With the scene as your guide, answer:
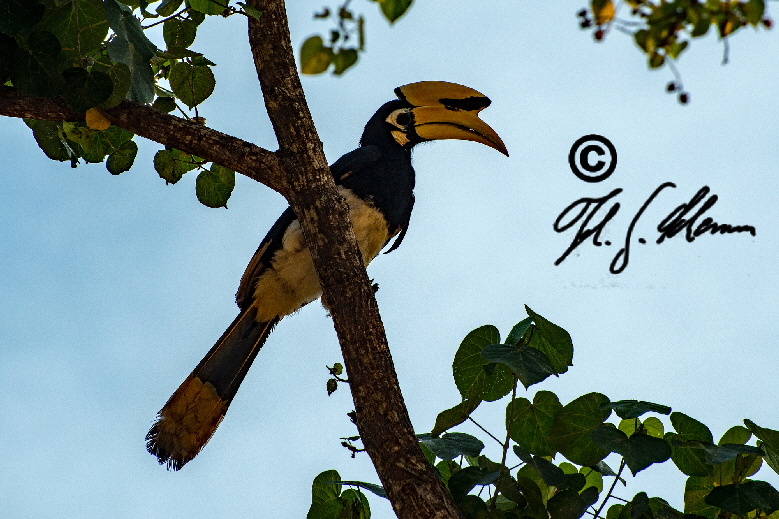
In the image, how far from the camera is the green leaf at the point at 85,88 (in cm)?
224

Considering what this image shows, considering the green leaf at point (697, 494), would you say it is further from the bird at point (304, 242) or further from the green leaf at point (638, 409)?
the bird at point (304, 242)

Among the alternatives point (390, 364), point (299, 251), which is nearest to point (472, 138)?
point (299, 251)

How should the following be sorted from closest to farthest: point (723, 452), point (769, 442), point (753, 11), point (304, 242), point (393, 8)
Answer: point (753, 11) → point (393, 8) → point (723, 452) → point (769, 442) → point (304, 242)

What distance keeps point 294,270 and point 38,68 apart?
1367mm

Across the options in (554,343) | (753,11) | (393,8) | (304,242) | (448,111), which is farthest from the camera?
(448,111)

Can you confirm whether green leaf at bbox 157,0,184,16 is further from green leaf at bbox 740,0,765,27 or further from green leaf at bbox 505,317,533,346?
green leaf at bbox 740,0,765,27

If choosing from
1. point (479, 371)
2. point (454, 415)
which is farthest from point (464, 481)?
point (479, 371)

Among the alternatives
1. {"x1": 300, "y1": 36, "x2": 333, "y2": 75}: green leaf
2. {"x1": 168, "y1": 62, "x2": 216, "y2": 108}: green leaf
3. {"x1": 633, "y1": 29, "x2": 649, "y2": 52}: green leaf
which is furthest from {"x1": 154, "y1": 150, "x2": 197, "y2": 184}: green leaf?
{"x1": 633, "y1": 29, "x2": 649, "y2": 52}: green leaf

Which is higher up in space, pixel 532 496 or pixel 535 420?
pixel 535 420

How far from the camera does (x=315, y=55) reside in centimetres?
105

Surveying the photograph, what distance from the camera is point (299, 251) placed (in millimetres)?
3285

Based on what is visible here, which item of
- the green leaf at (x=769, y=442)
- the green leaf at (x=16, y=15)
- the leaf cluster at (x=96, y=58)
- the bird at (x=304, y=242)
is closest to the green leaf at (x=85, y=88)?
the leaf cluster at (x=96, y=58)

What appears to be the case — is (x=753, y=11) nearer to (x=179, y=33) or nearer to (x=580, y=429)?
(x=580, y=429)

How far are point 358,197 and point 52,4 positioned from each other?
4.91 feet
